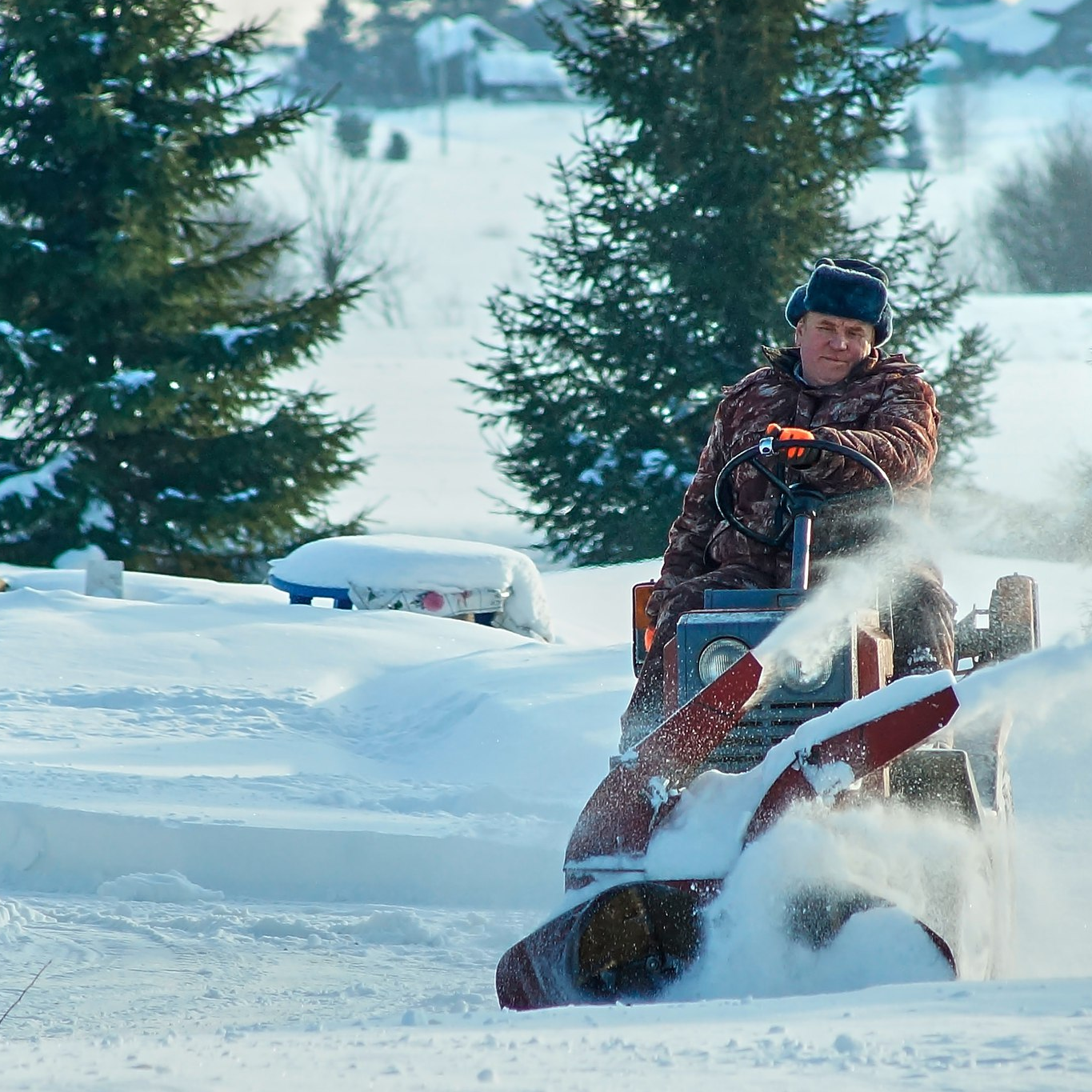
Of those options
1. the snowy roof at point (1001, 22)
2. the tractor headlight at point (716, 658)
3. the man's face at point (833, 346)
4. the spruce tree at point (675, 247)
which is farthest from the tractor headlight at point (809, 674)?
the snowy roof at point (1001, 22)

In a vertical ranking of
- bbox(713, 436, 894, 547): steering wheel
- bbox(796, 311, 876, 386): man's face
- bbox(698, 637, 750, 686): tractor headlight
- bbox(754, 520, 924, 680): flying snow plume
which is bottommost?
bbox(698, 637, 750, 686): tractor headlight

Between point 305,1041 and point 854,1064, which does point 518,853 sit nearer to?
point 305,1041

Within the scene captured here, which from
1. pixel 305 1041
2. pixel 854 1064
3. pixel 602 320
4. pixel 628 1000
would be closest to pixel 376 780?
pixel 628 1000

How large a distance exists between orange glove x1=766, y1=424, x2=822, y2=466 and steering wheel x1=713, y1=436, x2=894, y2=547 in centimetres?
1

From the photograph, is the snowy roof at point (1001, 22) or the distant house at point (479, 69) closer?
the distant house at point (479, 69)

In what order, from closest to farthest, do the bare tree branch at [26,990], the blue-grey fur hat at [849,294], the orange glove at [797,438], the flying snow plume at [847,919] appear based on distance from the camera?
the flying snow plume at [847,919]
the bare tree branch at [26,990]
the orange glove at [797,438]
the blue-grey fur hat at [849,294]

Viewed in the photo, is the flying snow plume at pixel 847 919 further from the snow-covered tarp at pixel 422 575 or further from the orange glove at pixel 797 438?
the snow-covered tarp at pixel 422 575

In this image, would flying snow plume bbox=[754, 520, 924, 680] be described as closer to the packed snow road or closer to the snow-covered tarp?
the packed snow road

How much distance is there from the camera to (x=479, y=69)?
89.0 metres

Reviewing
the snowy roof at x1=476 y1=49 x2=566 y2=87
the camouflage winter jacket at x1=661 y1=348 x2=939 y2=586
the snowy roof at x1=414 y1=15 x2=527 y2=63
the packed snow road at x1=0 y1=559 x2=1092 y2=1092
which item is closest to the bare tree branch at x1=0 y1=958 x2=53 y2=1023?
the packed snow road at x1=0 y1=559 x2=1092 y2=1092

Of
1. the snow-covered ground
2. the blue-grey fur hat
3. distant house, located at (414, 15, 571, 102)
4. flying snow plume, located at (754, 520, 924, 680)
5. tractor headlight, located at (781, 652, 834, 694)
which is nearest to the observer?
the snow-covered ground

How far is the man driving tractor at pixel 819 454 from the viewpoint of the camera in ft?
13.9

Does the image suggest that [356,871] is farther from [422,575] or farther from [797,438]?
[422,575]

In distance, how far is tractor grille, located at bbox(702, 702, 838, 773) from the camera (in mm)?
3740
